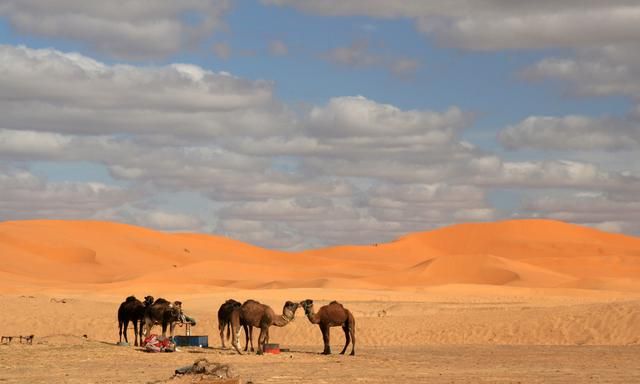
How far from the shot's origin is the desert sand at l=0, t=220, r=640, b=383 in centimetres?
2669

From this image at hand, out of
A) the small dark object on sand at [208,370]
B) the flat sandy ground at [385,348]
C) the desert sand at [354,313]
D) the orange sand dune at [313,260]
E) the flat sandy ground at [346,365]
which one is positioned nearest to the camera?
the small dark object on sand at [208,370]

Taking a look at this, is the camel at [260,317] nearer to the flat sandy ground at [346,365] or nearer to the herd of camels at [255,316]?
the herd of camels at [255,316]

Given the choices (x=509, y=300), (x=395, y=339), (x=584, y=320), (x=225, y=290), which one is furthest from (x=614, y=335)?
(x=225, y=290)

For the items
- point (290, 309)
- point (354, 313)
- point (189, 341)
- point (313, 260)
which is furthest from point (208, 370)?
point (313, 260)

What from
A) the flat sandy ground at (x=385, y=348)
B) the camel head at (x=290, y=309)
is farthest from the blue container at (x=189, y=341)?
the camel head at (x=290, y=309)

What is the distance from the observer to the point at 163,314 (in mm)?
32250

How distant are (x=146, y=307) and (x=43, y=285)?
2004 inches

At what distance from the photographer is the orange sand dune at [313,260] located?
89312 millimetres

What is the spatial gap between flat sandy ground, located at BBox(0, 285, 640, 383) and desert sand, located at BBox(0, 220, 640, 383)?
0.17 ft

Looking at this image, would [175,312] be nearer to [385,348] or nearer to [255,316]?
[255,316]

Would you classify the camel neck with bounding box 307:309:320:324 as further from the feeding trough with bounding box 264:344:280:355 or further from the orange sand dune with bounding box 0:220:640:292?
the orange sand dune with bounding box 0:220:640:292

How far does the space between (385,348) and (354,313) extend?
13954 mm

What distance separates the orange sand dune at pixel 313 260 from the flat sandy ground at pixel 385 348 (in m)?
27.6

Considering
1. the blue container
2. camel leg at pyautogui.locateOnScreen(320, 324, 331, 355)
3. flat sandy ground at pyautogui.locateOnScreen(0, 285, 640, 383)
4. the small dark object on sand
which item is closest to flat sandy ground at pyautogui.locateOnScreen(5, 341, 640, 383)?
flat sandy ground at pyautogui.locateOnScreen(0, 285, 640, 383)
